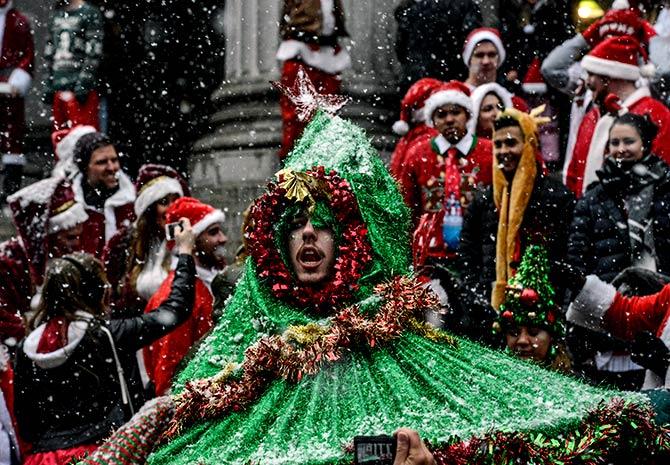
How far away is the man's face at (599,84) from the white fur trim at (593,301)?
2.54m

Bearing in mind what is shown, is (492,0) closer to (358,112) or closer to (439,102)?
(358,112)

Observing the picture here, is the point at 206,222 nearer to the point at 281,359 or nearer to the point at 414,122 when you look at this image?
the point at 414,122

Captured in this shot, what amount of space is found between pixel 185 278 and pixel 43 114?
752cm

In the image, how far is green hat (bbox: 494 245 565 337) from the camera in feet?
22.9

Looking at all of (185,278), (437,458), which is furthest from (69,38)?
(437,458)

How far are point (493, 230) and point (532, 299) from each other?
56.1 inches

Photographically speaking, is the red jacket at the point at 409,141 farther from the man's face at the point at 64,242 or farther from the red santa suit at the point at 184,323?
the man's face at the point at 64,242

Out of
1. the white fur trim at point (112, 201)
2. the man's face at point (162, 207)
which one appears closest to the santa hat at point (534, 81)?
the man's face at point (162, 207)

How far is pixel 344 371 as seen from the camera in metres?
4.94

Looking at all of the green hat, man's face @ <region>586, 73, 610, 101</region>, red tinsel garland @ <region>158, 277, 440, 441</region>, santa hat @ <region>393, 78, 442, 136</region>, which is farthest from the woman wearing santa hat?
red tinsel garland @ <region>158, 277, 440, 441</region>

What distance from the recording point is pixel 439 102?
365 inches

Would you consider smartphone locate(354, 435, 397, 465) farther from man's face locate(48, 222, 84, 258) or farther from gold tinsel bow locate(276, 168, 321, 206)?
man's face locate(48, 222, 84, 258)

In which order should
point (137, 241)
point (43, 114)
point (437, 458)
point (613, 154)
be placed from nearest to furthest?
point (437, 458) < point (613, 154) < point (137, 241) < point (43, 114)

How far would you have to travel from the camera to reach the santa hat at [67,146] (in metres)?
10.9
